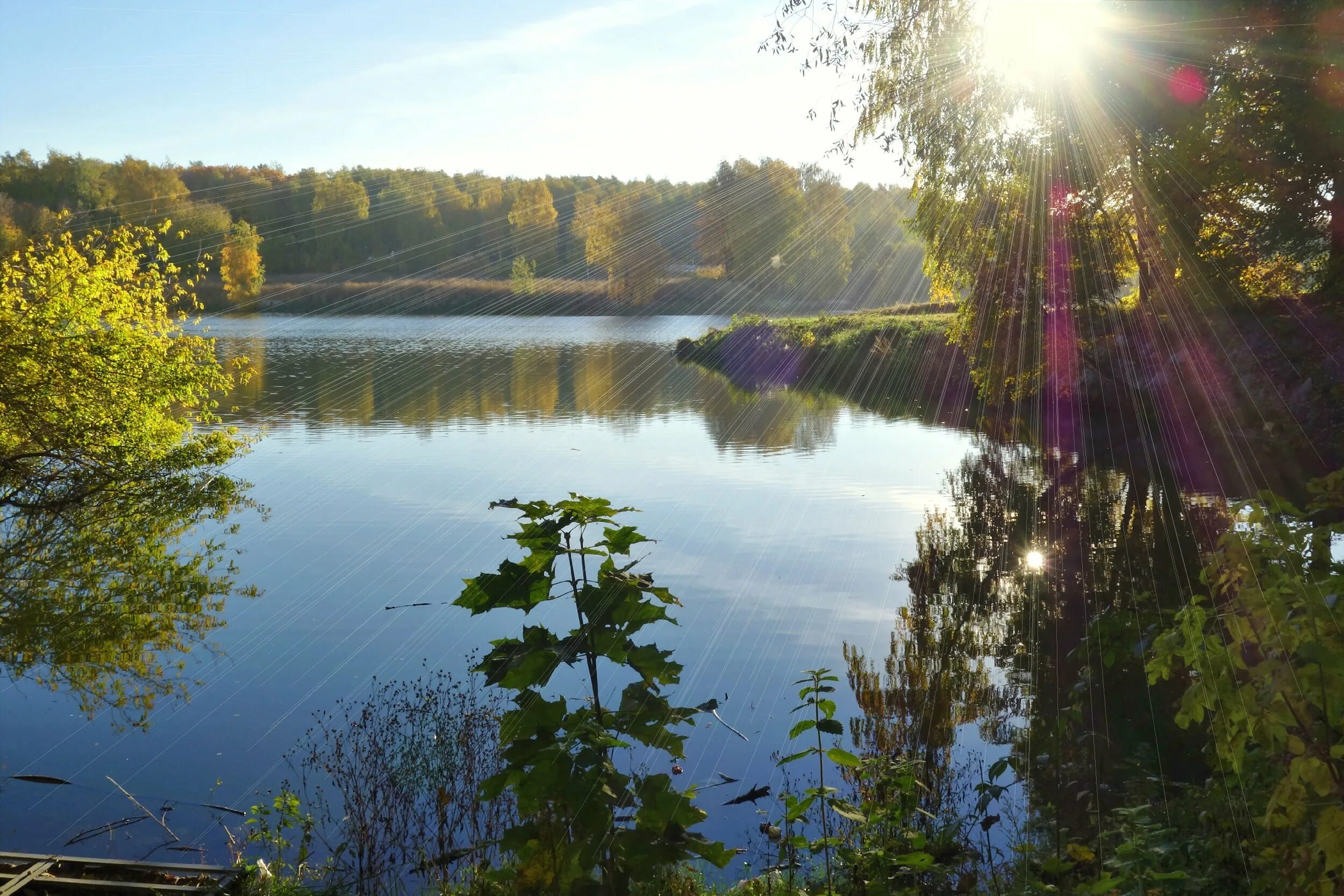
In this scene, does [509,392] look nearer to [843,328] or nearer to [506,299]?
[843,328]

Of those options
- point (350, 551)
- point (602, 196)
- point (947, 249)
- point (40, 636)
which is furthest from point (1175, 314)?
point (602, 196)

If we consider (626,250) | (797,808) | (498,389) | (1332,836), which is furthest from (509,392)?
(626,250)

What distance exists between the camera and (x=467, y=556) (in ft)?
28.5

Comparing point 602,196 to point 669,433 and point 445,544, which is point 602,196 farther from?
point 445,544

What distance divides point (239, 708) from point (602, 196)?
72635 mm

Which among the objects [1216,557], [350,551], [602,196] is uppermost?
[602,196]

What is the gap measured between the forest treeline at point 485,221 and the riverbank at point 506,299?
108 centimetres

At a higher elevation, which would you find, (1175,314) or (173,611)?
(1175,314)

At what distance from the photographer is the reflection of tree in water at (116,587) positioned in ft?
19.8

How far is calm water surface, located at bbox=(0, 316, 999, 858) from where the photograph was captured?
478 centimetres

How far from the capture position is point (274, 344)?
33.0 meters

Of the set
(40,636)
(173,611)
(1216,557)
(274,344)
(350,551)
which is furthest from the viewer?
(274,344)

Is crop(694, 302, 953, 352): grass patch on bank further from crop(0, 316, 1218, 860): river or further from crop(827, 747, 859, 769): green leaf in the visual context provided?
crop(827, 747, 859, 769): green leaf

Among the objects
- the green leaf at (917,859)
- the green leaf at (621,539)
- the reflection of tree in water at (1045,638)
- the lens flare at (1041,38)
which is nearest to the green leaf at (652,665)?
the green leaf at (621,539)
